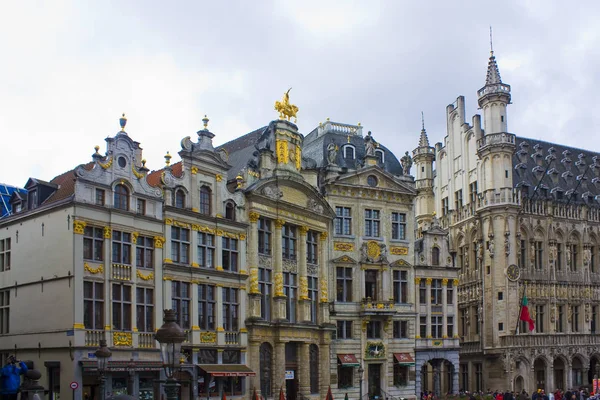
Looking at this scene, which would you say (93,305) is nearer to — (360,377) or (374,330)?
(360,377)

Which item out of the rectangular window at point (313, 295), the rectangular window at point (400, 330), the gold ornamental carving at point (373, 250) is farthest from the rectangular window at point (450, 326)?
the rectangular window at point (313, 295)

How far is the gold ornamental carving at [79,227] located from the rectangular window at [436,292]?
89.9 feet

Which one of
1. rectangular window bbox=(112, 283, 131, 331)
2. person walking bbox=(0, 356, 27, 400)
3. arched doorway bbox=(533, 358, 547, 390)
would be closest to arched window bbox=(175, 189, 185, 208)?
rectangular window bbox=(112, 283, 131, 331)

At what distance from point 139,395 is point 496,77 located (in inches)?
1548

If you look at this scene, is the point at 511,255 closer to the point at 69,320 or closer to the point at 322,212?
the point at 322,212

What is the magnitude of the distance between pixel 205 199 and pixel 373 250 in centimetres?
1396

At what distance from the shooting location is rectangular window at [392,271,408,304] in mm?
57278

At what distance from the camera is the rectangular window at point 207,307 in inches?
1784

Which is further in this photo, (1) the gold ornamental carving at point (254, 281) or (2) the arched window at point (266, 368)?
(2) the arched window at point (266, 368)

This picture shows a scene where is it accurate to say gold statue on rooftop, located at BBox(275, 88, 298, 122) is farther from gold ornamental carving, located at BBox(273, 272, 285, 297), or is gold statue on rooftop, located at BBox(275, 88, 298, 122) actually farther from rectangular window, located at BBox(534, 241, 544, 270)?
rectangular window, located at BBox(534, 241, 544, 270)

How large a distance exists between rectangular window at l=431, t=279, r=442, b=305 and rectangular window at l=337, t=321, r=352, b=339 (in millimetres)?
6974

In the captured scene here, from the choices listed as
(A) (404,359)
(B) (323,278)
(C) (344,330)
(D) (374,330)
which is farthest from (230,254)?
(A) (404,359)

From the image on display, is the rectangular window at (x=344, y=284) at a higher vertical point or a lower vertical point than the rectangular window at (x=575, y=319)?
higher

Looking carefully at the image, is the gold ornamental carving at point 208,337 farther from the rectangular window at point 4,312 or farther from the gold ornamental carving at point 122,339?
the rectangular window at point 4,312
